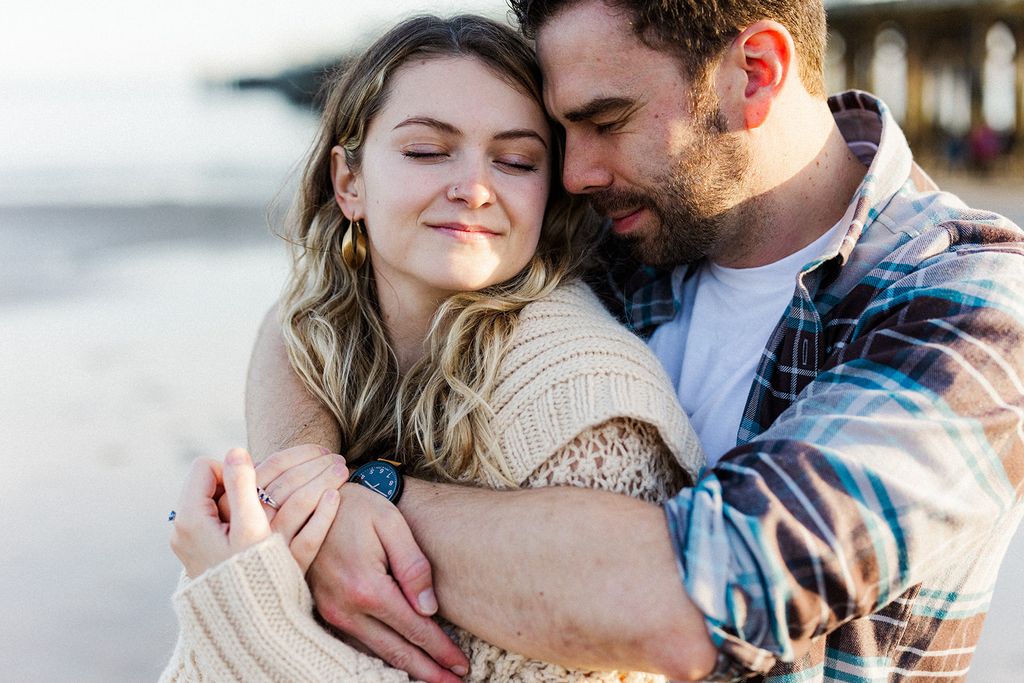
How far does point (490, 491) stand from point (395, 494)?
0.74ft

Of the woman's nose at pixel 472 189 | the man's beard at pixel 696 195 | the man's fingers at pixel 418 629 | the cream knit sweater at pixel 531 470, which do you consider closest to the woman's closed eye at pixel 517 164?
the woman's nose at pixel 472 189

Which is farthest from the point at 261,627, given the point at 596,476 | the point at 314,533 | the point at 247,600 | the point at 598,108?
the point at 598,108

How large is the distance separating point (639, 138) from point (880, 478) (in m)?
1.32

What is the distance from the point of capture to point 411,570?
80.7 inches

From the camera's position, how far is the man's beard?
282 centimetres

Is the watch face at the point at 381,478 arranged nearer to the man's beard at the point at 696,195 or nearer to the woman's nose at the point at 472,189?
the woman's nose at the point at 472,189

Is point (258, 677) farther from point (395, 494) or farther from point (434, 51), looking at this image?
point (434, 51)

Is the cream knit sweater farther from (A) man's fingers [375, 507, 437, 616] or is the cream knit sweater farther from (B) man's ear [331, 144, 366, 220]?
(B) man's ear [331, 144, 366, 220]

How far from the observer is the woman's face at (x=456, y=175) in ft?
8.36

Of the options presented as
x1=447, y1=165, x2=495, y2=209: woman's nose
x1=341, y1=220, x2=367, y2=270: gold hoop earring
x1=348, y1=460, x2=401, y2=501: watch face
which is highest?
x1=447, y1=165, x2=495, y2=209: woman's nose

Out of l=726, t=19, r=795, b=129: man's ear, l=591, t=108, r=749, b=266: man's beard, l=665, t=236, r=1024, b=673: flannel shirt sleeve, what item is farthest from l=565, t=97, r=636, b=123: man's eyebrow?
l=665, t=236, r=1024, b=673: flannel shirt sleeve

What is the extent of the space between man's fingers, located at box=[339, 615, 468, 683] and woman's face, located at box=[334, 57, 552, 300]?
901mm

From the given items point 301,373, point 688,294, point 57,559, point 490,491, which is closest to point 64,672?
point 57,559

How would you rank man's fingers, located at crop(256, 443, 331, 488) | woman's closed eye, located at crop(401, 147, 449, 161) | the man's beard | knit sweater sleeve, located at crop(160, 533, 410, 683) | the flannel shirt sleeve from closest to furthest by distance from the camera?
the flannel shirt sleeve → knit sweater sleeve, located at crop(160, 533, 410, 683) → man's fingers, located at crop(256, 443, 331, 488) → woman's closed eye, located at crop(401, 147, 449, 161) → the man's beard
